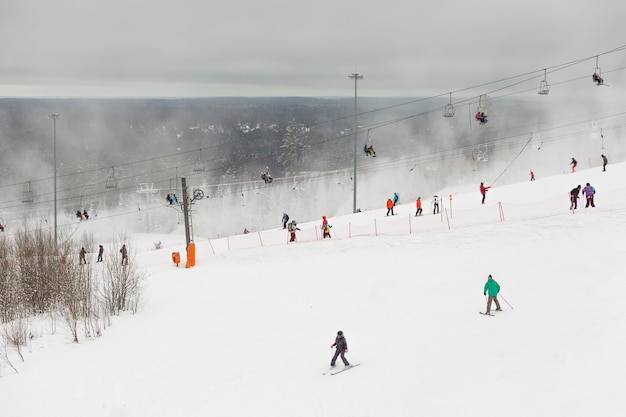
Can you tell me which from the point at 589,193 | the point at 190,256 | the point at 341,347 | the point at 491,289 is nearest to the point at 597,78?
the point at 589,193

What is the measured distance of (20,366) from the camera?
18.6m

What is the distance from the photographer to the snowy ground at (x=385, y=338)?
14.0 metres

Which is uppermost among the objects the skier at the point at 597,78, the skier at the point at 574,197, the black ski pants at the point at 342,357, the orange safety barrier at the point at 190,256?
the skier at the point at 597,78

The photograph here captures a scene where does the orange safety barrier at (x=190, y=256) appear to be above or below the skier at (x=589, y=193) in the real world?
below

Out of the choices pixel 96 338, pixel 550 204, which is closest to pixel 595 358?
pixel 96 338

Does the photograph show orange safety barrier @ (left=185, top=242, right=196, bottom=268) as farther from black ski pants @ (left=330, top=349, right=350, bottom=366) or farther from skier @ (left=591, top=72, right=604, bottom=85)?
skier @ (left=591, top=72, right=604, bottom=85)

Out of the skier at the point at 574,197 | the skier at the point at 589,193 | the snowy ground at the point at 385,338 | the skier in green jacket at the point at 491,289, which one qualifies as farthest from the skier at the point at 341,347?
the skier at the point at 589,193

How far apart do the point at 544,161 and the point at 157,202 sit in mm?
99386

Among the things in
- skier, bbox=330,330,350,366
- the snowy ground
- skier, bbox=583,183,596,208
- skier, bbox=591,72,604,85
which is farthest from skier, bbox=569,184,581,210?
skier, bbox=330,330,350,366

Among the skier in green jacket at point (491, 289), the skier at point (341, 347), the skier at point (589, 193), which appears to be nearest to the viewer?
the skier at point (341, 347)

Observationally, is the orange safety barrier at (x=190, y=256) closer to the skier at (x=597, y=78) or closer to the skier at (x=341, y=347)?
the skier at (x=341, y=347)

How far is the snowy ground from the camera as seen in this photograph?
14000 millimetres

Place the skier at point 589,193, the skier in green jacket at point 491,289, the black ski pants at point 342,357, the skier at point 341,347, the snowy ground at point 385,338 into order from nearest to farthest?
1. the snowy ground at point 385,338
2. the skier at point 341,347
3. the black ski pants at point 342,357
4. the skier in green jacket at point 491,289
5. the skier at point 589,193

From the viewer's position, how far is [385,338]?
61.2 ft
